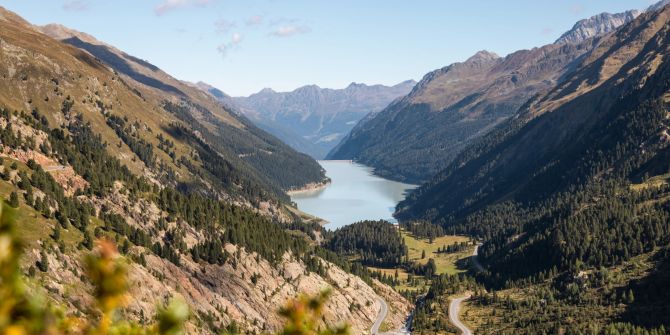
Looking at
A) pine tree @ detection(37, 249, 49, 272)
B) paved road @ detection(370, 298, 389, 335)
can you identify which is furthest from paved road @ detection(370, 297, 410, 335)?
pine tree @ detection(37, 249, 49, 272)

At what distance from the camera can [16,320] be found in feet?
25.0

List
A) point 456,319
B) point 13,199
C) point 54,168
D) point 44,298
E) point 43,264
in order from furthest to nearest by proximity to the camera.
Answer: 1. point 456,319
2. point 54,168
3. point 13,199
4. point 43,264
5. point 44,298

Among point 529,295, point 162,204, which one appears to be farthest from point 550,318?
point 162,204

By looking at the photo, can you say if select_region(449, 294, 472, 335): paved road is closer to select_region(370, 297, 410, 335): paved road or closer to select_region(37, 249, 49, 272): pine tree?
select_region(370, 297, 410, 335): paved road

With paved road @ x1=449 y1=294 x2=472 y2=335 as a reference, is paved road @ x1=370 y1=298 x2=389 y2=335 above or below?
below

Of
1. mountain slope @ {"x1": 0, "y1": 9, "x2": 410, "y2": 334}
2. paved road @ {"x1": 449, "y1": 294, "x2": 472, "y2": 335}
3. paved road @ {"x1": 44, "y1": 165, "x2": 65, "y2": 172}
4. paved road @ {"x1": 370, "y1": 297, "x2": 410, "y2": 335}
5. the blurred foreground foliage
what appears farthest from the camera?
paved road @ {"x1": 449, "y1": 294, "x2": 472, "y2": 335}

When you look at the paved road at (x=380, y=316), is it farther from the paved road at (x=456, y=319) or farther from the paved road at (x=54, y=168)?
the paved road at (x=54, y=168)

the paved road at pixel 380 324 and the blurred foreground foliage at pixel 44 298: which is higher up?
the blurred foreground foliage at pixel 44 298

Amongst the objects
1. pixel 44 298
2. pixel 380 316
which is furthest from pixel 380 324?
pixel 44 298

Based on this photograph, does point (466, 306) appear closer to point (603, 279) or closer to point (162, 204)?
point (603, 279)

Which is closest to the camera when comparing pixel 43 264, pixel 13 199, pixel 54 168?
pixel 43 264

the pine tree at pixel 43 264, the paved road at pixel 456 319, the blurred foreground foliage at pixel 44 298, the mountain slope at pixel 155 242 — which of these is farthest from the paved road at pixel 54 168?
the blurred foreground foliage at pixel 44 298

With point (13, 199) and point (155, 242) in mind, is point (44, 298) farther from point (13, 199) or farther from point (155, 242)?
point (155, 242)

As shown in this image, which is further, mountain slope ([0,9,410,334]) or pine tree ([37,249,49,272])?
mountain slope ([0,9,410,334])
